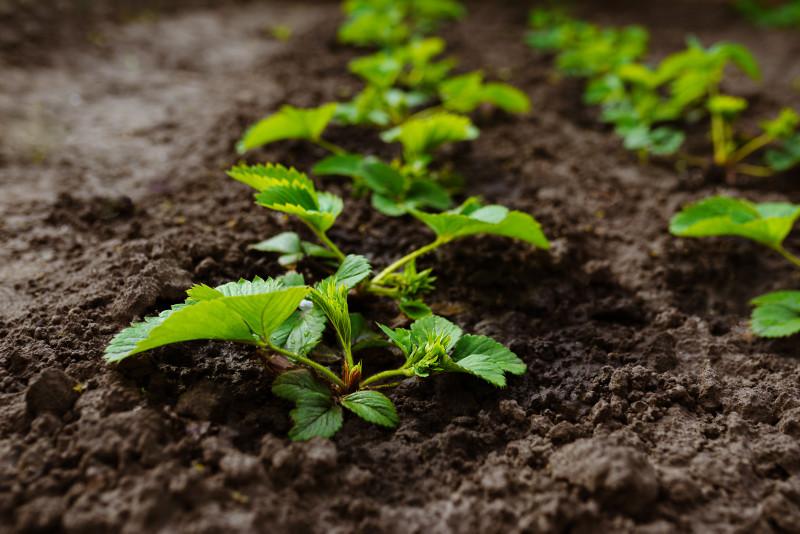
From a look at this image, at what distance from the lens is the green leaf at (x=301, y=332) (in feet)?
4.01

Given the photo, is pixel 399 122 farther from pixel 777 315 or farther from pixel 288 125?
pixel 777 315

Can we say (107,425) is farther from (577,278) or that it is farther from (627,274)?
(627,274)

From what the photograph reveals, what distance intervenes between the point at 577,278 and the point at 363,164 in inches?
33.4

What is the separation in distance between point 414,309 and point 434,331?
0.64ft

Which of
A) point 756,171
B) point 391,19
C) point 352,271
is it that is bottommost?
point 756,171

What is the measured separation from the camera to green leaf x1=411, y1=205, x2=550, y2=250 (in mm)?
1374

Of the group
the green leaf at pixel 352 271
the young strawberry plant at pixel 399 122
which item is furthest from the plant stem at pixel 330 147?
the green leaf at pixel 352 271

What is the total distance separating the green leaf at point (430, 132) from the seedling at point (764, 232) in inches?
32.6

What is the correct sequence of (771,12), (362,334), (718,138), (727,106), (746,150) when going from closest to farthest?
(362,334) < (727,106) < (746,150) < (718,138) < (771,12)

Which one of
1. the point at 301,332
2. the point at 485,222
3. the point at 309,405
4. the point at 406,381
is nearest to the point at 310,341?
the point at 301,332

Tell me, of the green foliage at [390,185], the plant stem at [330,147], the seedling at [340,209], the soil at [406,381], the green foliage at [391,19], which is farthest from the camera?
the green foliage at [391,19]

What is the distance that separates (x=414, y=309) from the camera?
1.42m

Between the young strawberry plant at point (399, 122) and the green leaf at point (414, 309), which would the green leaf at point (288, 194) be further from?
the green leaf at point (414, 309)

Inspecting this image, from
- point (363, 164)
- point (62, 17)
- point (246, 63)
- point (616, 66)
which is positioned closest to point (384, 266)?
point (363, 164)
